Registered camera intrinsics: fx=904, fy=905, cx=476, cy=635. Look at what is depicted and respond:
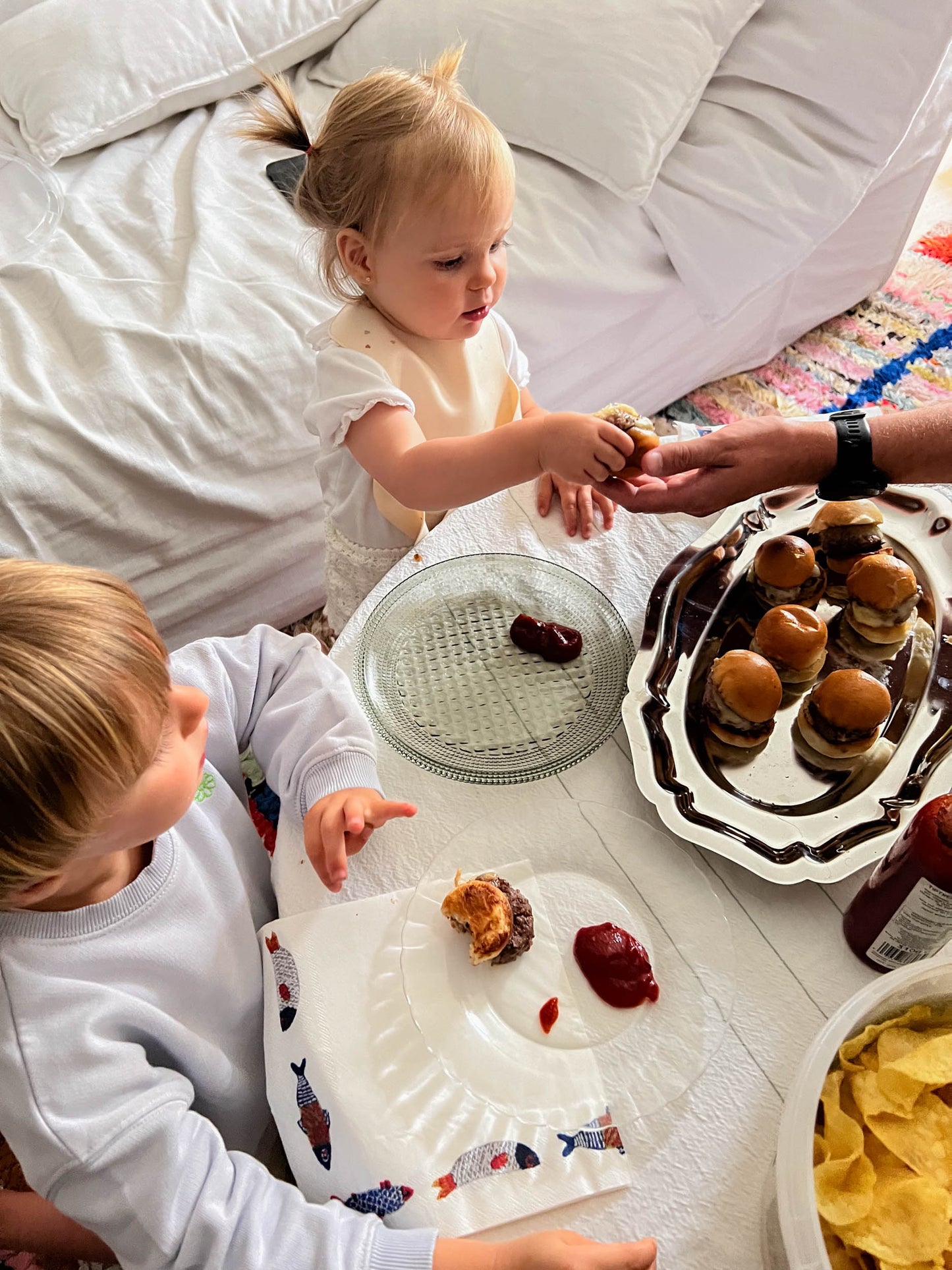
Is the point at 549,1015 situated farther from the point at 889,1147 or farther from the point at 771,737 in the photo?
the point at 771,737

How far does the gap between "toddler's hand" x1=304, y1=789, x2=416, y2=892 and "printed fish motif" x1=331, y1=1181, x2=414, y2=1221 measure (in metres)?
0.21

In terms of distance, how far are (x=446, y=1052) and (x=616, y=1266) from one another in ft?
0.54

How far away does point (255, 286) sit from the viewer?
1.43 metres

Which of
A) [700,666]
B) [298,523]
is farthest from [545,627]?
[298,523]

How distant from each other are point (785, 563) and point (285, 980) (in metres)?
0.61

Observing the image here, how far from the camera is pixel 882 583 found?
0.87 metres

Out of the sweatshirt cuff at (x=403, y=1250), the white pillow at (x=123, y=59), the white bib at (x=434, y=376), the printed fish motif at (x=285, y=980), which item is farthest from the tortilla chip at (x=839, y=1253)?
the white pillow at (x=123, y=59)

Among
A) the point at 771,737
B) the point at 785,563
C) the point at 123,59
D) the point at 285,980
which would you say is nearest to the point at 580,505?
the point at 785,563

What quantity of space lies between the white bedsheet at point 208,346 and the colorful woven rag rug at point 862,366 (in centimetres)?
23

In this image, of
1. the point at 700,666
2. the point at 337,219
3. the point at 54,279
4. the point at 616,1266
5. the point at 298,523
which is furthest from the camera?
the point at 298,523

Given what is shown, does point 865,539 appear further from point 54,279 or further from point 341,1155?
point 54,279

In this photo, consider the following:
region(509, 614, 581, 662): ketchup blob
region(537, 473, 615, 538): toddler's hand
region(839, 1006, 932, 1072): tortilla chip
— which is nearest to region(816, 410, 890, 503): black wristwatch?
region(537, 473, 615, 538): toddler's hand

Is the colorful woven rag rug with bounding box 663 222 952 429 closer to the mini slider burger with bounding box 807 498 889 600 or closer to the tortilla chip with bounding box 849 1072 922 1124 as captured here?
the mini slider burger with bounding box 807 498 889 600

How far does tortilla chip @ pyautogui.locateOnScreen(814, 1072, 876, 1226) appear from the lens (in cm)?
53
